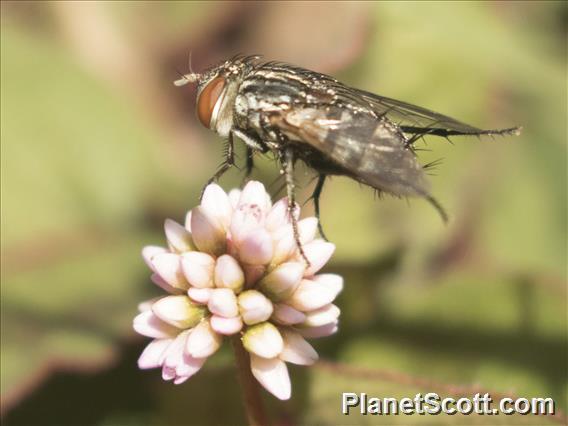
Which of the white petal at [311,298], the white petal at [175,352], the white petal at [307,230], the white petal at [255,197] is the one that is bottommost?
the white petal at [175,352]

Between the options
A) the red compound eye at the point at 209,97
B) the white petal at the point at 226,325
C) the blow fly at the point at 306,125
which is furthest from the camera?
the red compound eye at the point at 209,97

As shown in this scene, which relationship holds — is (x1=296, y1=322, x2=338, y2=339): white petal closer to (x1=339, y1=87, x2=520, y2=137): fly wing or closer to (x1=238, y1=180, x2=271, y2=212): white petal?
(x1=238, y1=180, x2=271, y2=212): white petal

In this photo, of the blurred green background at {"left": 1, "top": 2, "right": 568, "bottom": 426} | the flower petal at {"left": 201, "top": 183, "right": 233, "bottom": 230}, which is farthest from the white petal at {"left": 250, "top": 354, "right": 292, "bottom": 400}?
the blurred green background at {"left": 1, "top": 2, "right": 568, "bottom": 426}

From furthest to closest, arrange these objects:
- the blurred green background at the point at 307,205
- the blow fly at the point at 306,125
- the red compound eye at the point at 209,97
Answer: the blurred green background at the point at 307,205
the red compound eye at the point at 209,97
the blow fly at the point at 306,125

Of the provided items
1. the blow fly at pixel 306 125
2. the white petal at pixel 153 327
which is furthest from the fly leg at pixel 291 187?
the white petal at pixel 153 327

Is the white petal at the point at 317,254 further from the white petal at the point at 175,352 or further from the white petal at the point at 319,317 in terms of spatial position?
the white petal at the point at 175,352

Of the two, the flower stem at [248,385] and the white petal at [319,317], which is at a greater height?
the white petal at [319,317]

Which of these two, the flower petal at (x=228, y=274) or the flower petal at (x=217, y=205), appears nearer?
the flower petal at (x=228, y=274)
